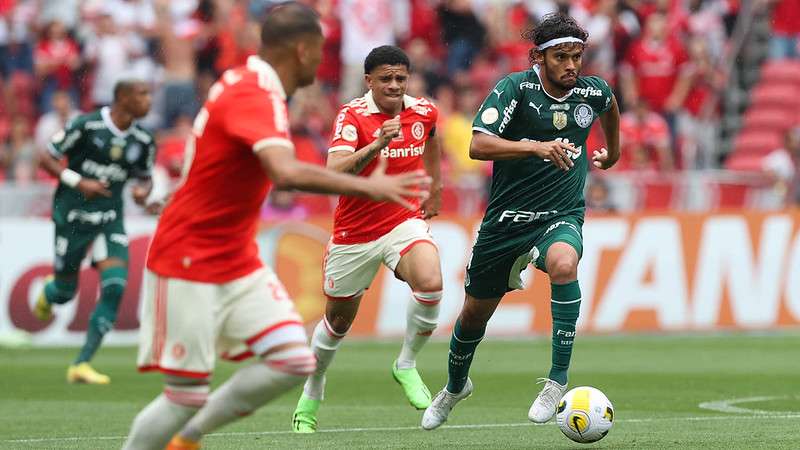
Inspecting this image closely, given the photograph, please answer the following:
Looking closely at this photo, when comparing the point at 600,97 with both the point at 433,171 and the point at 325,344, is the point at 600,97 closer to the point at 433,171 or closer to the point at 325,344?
the point at 433,171

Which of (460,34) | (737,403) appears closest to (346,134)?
(737,403)

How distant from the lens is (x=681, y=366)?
1559 centimetres

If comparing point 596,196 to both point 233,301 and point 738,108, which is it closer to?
point 738,108

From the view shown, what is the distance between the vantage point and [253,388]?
6.81 m

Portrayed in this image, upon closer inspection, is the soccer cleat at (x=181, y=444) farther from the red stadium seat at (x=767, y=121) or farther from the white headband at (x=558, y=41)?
the red stadium seat at (x=767, y=121)

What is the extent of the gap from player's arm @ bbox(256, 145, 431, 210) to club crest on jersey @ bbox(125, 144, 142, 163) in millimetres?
8021

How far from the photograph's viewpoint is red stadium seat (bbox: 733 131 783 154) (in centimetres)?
2552

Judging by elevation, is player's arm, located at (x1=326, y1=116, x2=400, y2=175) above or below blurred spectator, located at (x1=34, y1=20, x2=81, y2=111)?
above

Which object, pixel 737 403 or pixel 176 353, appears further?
pixel 737 403

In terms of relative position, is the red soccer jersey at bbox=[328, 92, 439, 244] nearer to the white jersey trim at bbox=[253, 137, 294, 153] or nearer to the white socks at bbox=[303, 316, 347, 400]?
the white socks at bbox=[303, 316, 347, 400]

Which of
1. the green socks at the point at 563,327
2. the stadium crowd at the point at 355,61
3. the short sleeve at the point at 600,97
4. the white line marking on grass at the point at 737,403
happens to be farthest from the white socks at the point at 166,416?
the stadium crowd at the point at 355,61

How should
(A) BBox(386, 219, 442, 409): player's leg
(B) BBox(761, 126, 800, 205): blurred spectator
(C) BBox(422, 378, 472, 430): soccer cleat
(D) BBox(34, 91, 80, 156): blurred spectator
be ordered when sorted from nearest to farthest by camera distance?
(C) BBox(422, 378, 472, 430): soccer cleat, (A) BBox(386, 219, 442, 409): player's leg, (D) BBox(34, 91, 80, 156): blurred spectator, (B) BBox(761, 126, 800, 205): blurred spectator

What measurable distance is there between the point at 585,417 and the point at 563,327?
701mm

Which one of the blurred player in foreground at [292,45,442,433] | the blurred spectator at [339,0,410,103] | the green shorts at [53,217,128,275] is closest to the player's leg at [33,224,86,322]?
the green shorts at [53,217,128,275]
